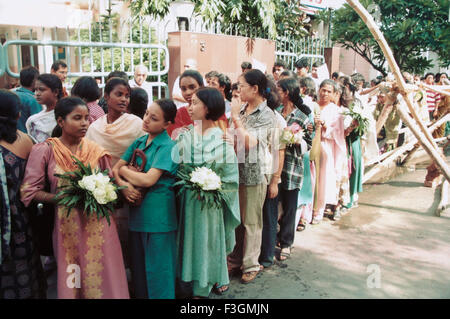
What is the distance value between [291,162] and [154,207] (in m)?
1.92

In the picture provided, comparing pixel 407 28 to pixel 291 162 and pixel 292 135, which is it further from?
pixel 292 135

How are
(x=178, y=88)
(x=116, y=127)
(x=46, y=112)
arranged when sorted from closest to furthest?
(x=116, y=127)
(x=46, y=112)
(x=178, y=88)

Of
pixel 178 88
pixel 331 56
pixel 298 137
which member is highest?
pixel 331 56

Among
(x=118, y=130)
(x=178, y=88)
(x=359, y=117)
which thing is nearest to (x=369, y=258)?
(x=359, y=117)

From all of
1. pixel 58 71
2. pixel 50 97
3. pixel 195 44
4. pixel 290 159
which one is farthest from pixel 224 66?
pixel 50 97

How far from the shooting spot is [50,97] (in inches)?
159

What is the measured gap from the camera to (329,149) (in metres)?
5.81

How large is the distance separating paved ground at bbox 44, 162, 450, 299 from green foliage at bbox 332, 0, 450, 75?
5.86 meters

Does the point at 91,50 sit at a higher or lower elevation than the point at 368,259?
higher

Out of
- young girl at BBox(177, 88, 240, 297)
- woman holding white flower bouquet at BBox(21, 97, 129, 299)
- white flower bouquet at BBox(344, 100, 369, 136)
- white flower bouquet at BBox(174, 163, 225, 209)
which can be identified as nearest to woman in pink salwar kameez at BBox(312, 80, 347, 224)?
white flower bouquet at BBox(344, 100, 369, 136)

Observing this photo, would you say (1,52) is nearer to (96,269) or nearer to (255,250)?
(96,269)

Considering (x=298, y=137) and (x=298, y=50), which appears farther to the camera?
(x=298, y=50)

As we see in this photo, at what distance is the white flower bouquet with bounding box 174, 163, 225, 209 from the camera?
3250 mm

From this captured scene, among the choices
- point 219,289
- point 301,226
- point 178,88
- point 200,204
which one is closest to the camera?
point 200,204
